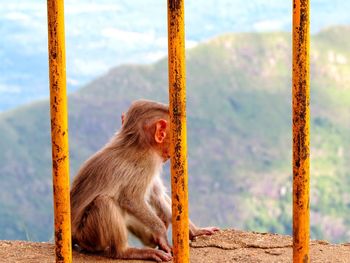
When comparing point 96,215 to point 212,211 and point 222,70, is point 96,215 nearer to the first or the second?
point 212,211

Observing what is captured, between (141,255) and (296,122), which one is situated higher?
(296,122)

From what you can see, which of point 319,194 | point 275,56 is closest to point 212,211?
point 319,194

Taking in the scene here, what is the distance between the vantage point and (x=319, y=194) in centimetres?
7381

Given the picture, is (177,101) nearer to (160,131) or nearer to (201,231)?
(160,131)

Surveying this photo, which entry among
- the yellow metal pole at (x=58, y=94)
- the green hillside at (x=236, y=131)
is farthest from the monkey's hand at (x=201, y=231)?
the green hillside at (x=236, y=131)

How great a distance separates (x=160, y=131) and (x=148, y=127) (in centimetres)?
8

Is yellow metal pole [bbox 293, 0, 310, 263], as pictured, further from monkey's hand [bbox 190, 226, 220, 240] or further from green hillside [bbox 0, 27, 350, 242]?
green hillside [bbox 0, 27, 350, 242]

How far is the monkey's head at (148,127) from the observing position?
5.08 m

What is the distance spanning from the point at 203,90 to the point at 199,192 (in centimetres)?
1020

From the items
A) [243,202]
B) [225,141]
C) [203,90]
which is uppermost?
[203,90]

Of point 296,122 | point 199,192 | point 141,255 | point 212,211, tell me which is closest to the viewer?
point 296,122

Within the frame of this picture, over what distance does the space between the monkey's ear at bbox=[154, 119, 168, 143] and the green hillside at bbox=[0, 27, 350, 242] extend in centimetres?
5872

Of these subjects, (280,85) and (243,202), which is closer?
(243,202)

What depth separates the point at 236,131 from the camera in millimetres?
84312
